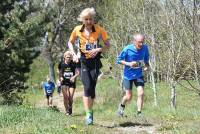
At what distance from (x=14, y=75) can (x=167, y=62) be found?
24.5ft

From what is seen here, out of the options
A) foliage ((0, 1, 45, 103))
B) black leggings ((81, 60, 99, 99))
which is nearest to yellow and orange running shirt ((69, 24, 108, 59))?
black leggings ((81, 60, 99, 99))

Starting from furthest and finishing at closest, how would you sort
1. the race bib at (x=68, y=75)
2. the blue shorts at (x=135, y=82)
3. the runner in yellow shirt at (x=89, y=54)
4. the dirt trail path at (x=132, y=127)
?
the race bib at (x=68, y=75) < the blue shorts at (x=135, y=82) < the runner in yellow shirt at (x=89, y=54) < the dirt trail path at (x=132, y=127)

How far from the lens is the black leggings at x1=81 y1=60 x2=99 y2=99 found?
870cm

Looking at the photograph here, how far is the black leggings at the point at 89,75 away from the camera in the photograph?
8.70 m

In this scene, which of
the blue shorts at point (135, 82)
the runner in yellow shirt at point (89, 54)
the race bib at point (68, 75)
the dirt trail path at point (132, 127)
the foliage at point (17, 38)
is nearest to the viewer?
the dirt trail path at point (132, 127)

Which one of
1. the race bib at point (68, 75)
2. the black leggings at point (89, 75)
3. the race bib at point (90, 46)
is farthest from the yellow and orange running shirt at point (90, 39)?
the race bib at point (68, 75)

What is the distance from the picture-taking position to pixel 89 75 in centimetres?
873

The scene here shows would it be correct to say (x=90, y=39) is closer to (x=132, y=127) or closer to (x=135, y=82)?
(x=132, y=127)

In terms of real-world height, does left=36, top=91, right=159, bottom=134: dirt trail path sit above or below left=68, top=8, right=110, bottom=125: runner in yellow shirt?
below

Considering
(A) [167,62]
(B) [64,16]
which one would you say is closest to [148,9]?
(A) [167,62]

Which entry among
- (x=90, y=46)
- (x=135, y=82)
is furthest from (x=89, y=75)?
(x=135, y=82)

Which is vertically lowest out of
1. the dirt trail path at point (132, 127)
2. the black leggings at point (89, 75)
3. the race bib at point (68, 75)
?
the dirt trail path at point (132, 127)

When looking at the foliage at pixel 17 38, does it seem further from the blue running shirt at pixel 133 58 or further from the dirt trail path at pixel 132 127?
the dirt trail path at pixel 132 127

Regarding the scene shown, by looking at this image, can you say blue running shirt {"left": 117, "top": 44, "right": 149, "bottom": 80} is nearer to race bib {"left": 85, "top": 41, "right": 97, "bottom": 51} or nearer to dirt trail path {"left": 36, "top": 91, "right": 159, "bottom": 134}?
dirt trail path {"left": 36, "top": 91, "right": 159, "bottom": 134}
